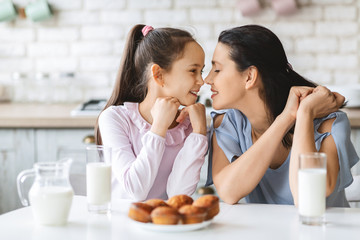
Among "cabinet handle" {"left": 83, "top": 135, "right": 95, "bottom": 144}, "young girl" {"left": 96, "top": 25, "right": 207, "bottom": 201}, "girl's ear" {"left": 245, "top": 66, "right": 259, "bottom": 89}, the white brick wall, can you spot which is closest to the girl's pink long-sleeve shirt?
"young girl" {"left": 96, "top": 25, "right": 207, "bottom": 201}

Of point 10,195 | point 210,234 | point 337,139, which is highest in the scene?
point 337,139

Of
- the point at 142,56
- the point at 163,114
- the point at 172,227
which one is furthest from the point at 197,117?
the point at 172,227

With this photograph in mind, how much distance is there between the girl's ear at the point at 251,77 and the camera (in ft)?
6.11

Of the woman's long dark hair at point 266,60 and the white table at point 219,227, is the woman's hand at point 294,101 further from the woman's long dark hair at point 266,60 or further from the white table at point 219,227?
the white table at point 219,227

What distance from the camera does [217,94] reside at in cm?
188

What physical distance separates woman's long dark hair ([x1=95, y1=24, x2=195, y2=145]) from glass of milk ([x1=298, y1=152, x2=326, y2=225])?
2.56 feet

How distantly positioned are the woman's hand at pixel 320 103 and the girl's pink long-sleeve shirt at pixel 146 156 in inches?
13.3

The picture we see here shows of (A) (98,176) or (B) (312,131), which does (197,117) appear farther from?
(A) (98,176)

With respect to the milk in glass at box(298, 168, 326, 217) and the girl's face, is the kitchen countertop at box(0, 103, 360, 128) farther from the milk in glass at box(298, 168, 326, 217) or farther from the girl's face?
the milk in glass at box(298, 168, 326, 217)

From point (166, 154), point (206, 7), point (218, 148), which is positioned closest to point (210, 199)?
point (218, 148)

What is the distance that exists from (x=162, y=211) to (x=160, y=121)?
59 centimetres

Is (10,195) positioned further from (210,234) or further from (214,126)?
(210,234)

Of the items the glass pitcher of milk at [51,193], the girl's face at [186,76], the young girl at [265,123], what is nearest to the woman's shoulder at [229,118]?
the young girl at [265,123]

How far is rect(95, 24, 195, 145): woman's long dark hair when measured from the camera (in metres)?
1.94
